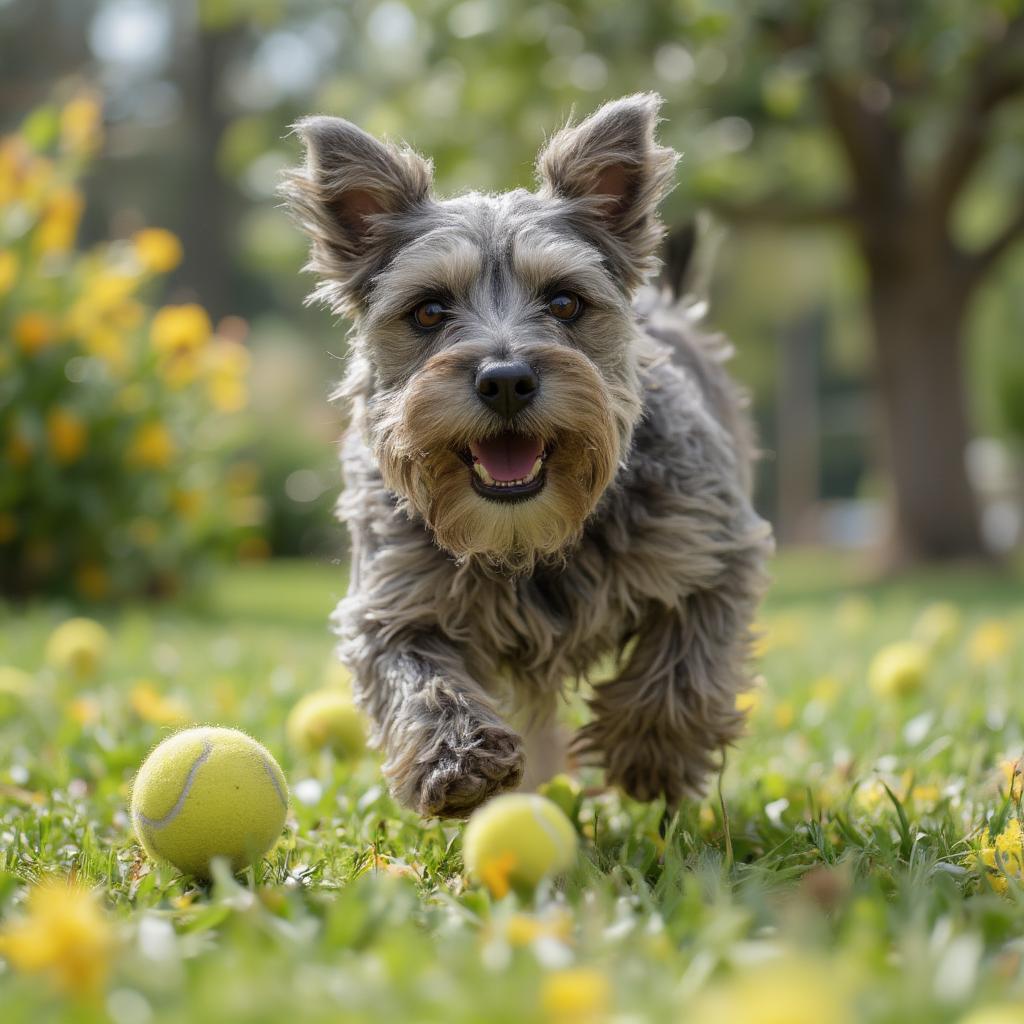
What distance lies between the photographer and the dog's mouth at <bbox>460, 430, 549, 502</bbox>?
320 centimetres

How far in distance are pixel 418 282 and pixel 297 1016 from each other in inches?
84.7

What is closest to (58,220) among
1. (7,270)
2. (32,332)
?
(7,270)

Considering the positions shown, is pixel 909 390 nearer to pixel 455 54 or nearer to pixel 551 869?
pixel 455 54

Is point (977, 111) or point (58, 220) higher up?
point (977, 111)

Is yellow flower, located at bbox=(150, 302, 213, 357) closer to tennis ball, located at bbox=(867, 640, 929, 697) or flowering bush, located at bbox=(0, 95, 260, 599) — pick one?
flowering bush, located at bbox=(0, 95, 260, 599)

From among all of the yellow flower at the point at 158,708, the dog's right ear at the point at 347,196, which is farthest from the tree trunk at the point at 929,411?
the dog's right ear at the point at 347,196

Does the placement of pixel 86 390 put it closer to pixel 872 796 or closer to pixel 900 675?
pixel 900 675

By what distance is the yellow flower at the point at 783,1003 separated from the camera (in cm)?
139

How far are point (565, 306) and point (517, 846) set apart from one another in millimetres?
1591

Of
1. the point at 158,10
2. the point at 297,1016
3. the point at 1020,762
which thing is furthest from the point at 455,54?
the point at 158,10

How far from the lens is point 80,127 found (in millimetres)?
8031

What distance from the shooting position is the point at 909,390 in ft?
45.9

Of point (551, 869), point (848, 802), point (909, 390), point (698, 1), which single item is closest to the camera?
point (551, 869)

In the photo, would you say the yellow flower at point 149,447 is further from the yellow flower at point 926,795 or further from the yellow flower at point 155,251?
the yellow flower at point 926,795
